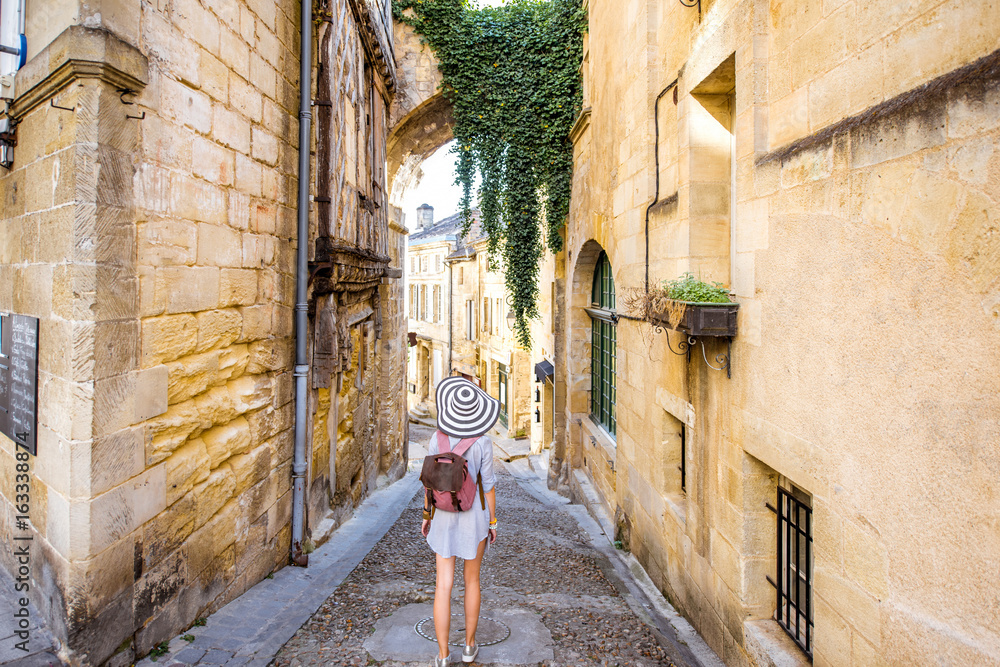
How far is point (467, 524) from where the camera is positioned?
10.5 feet

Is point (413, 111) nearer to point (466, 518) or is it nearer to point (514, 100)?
point (514, 100)

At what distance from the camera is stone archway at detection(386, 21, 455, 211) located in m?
9.89

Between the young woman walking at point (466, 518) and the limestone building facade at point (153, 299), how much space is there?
4.23 ft

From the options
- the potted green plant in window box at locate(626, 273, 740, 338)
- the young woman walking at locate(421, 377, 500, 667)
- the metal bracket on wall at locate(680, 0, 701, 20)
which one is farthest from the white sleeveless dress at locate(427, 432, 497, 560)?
the metal bracket on wall at locate(680, 0, 701, 20)

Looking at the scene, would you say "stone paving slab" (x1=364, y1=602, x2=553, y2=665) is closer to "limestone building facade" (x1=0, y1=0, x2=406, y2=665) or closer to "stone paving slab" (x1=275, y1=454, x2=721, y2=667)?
"stone paving slab" (x1=275, y1=454, x2=721, y2=667)

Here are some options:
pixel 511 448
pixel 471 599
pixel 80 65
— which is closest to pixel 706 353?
pixel 471 599

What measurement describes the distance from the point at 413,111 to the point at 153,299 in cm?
780

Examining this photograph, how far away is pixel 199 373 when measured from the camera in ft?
Result: 11.1

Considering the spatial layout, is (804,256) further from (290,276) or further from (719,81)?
(290,276)

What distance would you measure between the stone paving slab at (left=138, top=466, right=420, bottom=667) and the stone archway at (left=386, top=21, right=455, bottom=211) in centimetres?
695

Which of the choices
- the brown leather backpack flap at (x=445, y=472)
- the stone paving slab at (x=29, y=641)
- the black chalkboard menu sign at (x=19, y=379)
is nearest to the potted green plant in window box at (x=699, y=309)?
the brown leather backpack flap at (x=445, y=472)

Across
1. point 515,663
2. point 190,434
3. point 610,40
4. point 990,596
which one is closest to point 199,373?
point 190,434

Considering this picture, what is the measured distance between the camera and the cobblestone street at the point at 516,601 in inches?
131

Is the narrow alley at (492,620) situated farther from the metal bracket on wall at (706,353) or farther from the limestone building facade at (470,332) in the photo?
the limestone building facade at (470,332)
